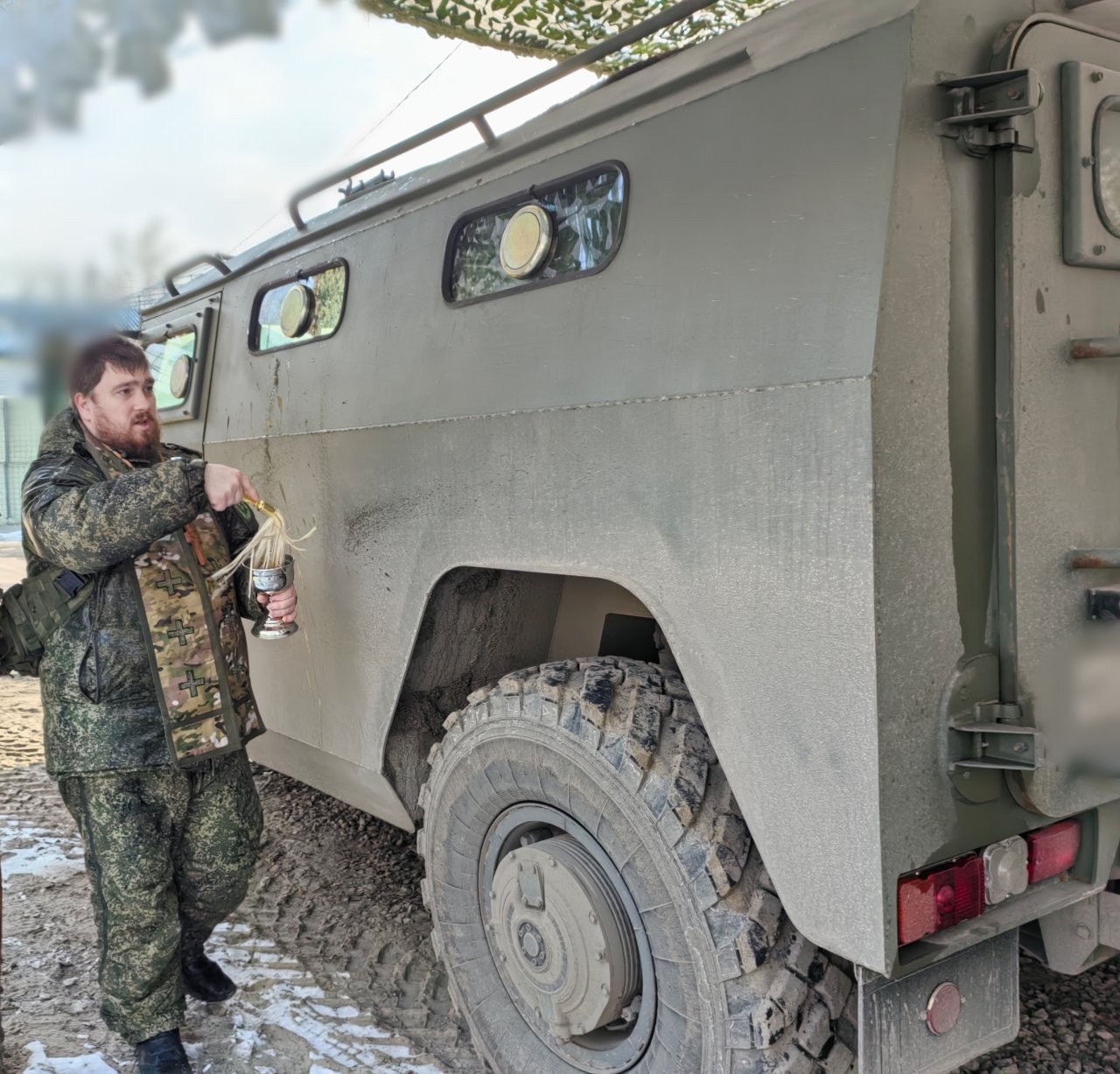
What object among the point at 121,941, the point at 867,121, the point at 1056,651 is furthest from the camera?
the point at 121,941

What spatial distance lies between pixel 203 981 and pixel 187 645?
1.09 m

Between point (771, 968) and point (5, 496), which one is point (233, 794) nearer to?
point (771, 968)

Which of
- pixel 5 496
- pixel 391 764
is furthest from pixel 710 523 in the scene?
pixel 5 496

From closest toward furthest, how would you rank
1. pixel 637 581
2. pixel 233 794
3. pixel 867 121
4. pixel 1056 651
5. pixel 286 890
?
pixel 867 121 < pixel 1056 651 < pixel 637 581 < pixel 233 794 < pixel 286 890

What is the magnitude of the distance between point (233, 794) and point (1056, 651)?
7.20 ft

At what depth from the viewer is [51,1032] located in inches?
117

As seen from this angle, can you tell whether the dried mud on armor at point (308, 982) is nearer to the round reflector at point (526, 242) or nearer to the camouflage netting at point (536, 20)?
the round reflector at point (526, 242)

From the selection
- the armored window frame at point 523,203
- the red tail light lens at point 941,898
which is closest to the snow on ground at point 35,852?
the armored window frame at point 523,203

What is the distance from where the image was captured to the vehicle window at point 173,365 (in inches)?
163

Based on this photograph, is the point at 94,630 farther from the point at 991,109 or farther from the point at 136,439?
the point at 991,109

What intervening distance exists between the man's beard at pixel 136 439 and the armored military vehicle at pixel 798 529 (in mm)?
836

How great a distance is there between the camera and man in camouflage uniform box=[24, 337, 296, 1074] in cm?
267

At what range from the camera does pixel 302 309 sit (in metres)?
3.34

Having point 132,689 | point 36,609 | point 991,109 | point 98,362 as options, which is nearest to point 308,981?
point 132,689
